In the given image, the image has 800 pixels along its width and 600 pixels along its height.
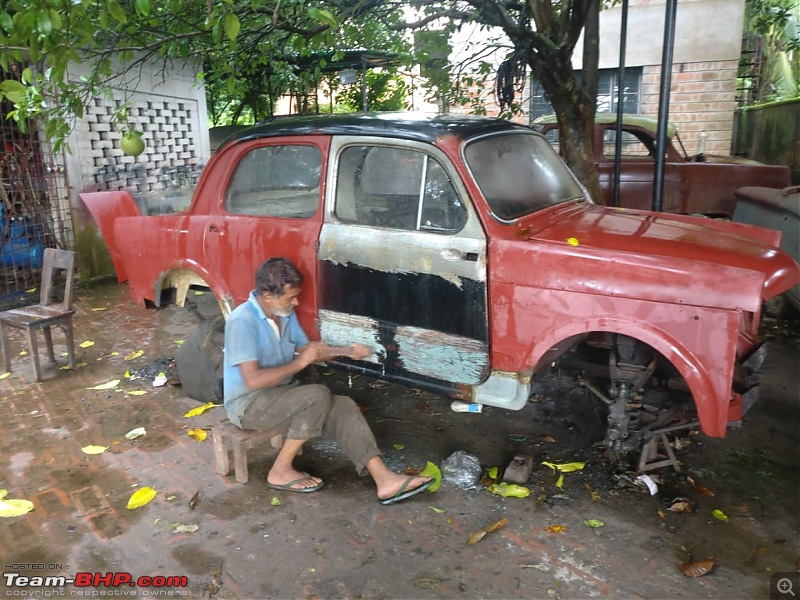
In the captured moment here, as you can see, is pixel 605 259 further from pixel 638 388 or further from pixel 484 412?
pixel 484 412

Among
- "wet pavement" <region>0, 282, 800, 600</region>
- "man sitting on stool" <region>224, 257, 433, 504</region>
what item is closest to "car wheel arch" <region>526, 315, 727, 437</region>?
"wet pavement" <region>0, 282, 800, 600</region>

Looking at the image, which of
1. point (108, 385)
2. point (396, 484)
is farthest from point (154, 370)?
point (396, 484)

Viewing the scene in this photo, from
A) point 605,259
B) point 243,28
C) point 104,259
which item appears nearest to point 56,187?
point 104,259

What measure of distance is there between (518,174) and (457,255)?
78cm

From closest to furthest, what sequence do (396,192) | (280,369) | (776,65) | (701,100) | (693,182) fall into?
(280,369) → (396,192) → (693,182) → (701,100) → (776,65)

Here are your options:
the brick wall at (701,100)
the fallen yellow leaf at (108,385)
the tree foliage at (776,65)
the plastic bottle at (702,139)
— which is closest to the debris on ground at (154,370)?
the fallen yellow leaf at (108,385)

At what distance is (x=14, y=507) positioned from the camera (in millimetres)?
3416

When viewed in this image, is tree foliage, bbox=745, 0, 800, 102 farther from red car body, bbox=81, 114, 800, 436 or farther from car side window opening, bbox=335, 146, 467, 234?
car side window opening, bbox=335, 146, 467, 234

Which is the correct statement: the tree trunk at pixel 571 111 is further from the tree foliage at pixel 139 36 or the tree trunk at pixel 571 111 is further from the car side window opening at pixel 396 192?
the car side window opening at pixel 396 192

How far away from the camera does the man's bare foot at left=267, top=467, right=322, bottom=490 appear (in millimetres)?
3543

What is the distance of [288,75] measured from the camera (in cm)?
992

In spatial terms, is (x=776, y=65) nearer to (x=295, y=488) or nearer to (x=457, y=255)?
(x=457, y=255)

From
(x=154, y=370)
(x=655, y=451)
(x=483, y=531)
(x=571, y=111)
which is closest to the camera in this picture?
(x=483, y=531)

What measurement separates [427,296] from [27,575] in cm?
236
